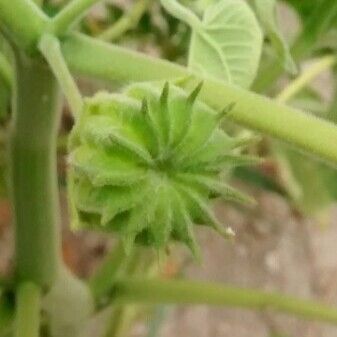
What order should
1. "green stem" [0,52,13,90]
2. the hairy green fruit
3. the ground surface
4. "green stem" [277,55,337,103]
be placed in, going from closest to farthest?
the hairy green fruit → "green stem" [0,52,13,90] → "green stem" [277,55,337,103] → the ground surface

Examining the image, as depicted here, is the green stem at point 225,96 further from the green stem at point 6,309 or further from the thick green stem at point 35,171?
the green stem at point 6,309

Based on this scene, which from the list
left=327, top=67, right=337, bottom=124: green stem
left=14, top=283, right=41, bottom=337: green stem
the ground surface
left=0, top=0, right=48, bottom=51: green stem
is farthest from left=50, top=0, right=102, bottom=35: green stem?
the ground surface

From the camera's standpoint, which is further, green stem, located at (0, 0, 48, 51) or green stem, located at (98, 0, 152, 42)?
green stem, located at (98, 0, 152, 42)

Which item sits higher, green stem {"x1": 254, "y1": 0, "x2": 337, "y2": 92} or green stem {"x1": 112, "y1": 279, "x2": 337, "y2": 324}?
green stem {"x1": 254, "y1": 0, "x2": 337, "y2": 92}

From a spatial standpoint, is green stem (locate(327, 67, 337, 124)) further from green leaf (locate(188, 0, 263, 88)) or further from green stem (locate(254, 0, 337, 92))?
green leaf (locate(188, 0, 263, 88))

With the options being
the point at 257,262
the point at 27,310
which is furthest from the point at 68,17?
the point at 257,262

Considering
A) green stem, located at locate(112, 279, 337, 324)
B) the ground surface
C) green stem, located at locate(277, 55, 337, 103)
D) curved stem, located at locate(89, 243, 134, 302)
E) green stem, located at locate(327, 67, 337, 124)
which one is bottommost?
the ground surface

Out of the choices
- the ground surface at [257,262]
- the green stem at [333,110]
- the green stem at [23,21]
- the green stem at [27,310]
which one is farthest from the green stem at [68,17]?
the ground surface at [257,262]

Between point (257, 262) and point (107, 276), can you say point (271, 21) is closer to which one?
point (107, 276)
